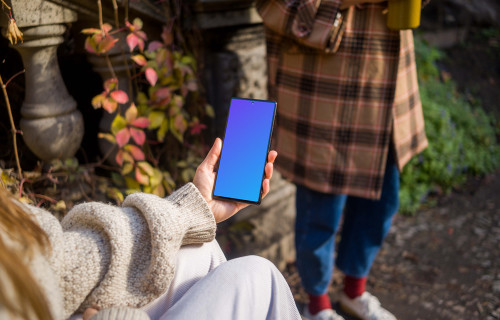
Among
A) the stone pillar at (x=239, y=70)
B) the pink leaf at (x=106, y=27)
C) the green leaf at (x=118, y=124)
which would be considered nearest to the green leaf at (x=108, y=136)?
the green leaf at (x=118, y=124)

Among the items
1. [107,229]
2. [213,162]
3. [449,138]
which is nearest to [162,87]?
[213,162]

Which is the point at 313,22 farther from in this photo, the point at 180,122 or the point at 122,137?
the point at 122,137

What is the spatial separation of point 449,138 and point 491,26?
7.34ft

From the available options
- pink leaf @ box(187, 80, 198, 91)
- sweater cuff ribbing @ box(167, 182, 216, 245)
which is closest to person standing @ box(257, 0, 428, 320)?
pink leaf @ box(187, 80, 198, 91)

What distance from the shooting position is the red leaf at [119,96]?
5.43 feet

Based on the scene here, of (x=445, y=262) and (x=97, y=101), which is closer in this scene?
(x=97, y=101)

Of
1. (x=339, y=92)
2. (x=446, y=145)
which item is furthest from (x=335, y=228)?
(x=446, y=145)

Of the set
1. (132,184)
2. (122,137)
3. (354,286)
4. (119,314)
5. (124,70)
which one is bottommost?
(354,286)

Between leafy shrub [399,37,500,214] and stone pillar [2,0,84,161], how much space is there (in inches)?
85.6

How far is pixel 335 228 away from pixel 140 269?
1106 millimetres

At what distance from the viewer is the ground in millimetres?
2227

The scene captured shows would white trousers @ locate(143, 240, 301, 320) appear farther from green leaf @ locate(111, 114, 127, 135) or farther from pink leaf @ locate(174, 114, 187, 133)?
pink leaf @ locate(174, 114, 187, 133)

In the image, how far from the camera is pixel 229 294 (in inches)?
36.2

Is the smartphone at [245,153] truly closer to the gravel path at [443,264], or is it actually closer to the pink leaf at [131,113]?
the pink leaf at [131,113]
